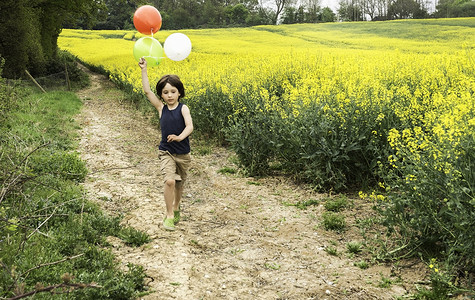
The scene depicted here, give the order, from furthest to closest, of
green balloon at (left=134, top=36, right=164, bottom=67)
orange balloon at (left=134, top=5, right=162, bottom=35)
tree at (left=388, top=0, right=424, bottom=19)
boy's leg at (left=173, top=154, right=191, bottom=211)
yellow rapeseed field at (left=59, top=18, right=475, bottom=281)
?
tree at (left=388, top=0, right=424, bottom=19) → orange balloon at (left=134, top=5, right=162, bottom=35) → green balloon at (left=134, top=36, right=164, bottom=67) → boy's leg at (left=173, top=154, right=191, bottom=211) → yellow rapeseed field at (left=59, top=18, right=475, bottom=281)

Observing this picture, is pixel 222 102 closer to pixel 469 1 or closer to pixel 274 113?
pixel 274 113

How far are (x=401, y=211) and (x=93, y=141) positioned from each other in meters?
7.08

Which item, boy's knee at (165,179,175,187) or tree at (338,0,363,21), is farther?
tree at (338,0,363,21)

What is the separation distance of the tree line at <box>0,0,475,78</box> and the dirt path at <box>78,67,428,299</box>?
6685 millimetres

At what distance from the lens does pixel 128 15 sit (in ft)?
156

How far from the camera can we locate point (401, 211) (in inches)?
151

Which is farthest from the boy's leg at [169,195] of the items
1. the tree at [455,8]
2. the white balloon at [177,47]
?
the tree at [455,8]

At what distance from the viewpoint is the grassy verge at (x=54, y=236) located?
2793mm

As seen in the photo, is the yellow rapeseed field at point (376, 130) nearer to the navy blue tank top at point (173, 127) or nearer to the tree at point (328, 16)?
the navy blue tank top at point (173, 127)

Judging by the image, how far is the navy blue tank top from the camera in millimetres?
4598

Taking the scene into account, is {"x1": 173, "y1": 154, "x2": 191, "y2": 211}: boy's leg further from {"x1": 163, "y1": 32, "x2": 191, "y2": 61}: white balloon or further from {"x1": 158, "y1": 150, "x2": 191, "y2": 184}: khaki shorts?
{"x1": 163, "y1": 32, "x2": 191, "y2": 61}: white balloon

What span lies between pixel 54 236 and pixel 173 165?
1.48 metres

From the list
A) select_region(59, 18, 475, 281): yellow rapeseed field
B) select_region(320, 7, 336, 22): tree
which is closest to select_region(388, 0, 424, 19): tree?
select_region(320, 7, 336, 22): tree

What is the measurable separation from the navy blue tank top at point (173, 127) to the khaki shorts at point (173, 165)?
6 centimetres
